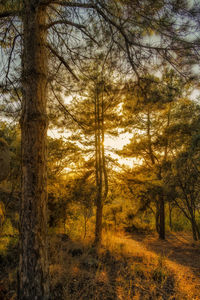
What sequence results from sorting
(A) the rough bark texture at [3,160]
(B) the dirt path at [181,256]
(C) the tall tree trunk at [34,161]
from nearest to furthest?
(C) the tall tree trunk at [34,161] → (B) the dirt path at [181,256] → (A) the rough bark texture at [3,160]

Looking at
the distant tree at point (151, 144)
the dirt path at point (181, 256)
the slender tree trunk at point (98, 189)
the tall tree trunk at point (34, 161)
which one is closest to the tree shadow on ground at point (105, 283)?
the dirt path at point (181, 256)

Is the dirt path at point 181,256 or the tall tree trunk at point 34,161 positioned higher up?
the tall tree trunk at point 34,161

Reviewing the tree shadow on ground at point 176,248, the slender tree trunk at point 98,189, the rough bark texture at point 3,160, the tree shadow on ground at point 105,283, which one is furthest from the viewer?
the slender tree trunk at point 98,189

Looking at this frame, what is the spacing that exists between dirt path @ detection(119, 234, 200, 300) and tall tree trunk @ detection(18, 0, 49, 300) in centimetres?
290

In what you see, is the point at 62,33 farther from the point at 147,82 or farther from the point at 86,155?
the point at 86,155

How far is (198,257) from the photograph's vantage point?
7965 mm

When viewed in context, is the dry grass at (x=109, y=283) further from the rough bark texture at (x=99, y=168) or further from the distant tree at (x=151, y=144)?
the distant tree at (x=151, y=144)

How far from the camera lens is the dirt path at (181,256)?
4219 mm

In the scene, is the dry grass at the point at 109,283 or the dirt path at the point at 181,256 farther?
the dirt path at the point at 181,256

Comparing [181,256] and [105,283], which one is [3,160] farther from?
[181,256]

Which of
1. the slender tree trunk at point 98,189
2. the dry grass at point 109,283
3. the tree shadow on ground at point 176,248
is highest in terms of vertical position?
the slender tree trunk at point 98,189

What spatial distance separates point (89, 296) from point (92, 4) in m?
4.63

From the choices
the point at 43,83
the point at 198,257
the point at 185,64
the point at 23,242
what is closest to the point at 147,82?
the point at 185,64

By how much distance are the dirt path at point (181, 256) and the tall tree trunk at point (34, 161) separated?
2.90 metres
